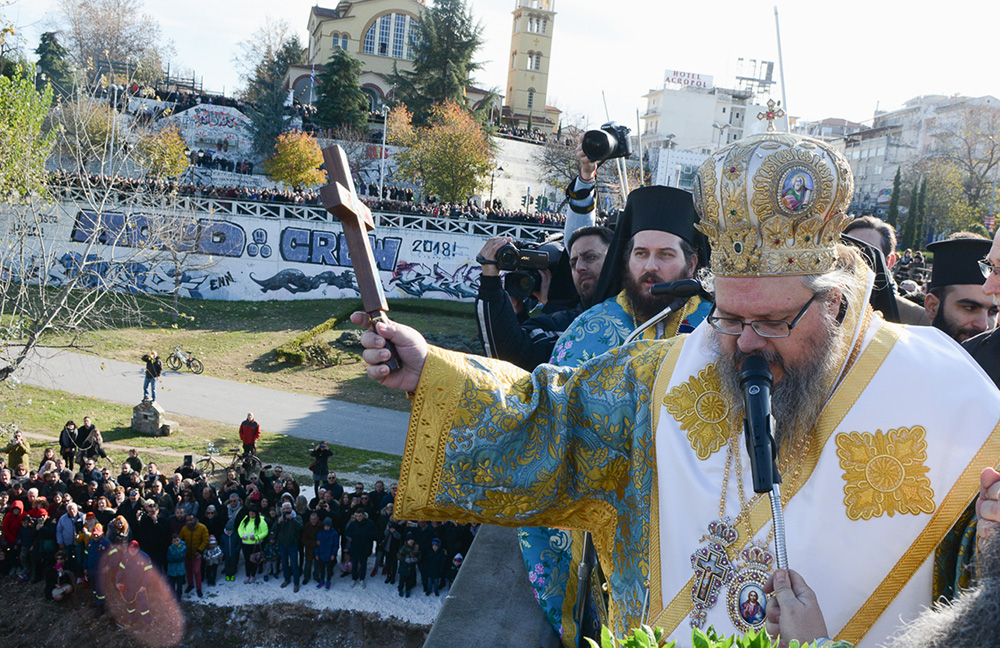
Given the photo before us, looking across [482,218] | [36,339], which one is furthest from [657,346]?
[482,218]

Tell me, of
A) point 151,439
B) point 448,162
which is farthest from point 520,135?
point 151,439

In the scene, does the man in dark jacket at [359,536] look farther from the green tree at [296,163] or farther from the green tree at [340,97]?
the green tree at [340,97]

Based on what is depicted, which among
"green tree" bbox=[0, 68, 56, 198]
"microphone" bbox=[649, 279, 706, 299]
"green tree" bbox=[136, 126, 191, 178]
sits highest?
"green tree" bbox=[136, 126, 191, 178]

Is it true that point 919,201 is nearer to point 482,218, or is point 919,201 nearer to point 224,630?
point 482,218

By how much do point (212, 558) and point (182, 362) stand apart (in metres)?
11.9

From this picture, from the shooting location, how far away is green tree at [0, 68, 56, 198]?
52.1ft

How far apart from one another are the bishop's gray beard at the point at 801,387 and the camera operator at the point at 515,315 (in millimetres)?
2053

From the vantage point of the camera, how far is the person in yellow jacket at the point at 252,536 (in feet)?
37.4

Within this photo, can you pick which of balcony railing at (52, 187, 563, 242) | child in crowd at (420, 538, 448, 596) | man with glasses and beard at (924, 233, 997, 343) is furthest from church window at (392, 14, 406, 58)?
man with glasses and beard at (924, 233, 997, 343)

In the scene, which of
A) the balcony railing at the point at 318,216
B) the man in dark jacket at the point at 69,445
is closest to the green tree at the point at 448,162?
the balcony railing at the point at 318,216

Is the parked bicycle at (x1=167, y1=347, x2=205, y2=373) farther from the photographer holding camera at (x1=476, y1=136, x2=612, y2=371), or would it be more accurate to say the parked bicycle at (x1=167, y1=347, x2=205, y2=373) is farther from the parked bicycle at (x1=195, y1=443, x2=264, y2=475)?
the photographer holding camera at (x1=476, y1=136, x2=612, y2=371)

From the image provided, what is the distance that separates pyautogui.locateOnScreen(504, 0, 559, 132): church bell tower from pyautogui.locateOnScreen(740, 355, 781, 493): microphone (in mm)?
73629

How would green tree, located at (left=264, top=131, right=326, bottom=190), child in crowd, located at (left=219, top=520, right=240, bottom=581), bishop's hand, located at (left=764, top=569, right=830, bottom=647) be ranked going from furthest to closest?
green tree, located at (left=264, top=131, right=326, bottom=190) → child in crowd, located at (left=219, top=520, right=240, bottom=581) → bishop's hand, located at (left=764, top=569, right=830, bottom=647)

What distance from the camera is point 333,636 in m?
10.8
